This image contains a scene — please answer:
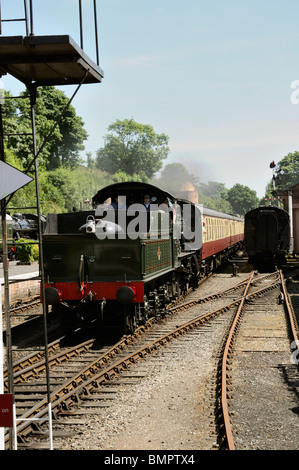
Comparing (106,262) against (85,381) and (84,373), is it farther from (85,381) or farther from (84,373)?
(85,381)

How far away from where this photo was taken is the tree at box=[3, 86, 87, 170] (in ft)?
136

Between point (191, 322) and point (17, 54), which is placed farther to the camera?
point (191, 322)

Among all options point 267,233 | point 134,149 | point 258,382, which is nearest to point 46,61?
point 258,382

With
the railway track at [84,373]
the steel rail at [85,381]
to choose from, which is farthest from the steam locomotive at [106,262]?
the steel rail at [85,381]

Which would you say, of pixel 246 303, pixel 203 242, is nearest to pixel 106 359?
pixel 246 303

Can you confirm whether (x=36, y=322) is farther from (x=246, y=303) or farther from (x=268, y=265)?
(x=268, y=265)

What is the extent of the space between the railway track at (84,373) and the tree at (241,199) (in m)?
132

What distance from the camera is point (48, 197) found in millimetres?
46969

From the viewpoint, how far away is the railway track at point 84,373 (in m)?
6.44

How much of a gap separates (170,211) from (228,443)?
296 inches

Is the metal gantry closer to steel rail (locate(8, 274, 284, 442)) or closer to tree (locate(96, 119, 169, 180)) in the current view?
steel rail (locate(8, 274, 284, 442))

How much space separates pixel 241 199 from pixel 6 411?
5546 inches

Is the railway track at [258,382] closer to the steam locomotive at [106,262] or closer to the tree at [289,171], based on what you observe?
the steam locomotive at [106,262]

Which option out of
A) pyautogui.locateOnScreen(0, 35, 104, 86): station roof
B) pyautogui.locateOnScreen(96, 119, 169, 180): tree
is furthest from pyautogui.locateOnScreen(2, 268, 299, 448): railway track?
pyautogui.locateOnScreen(96, 119, 169, 180): tree
